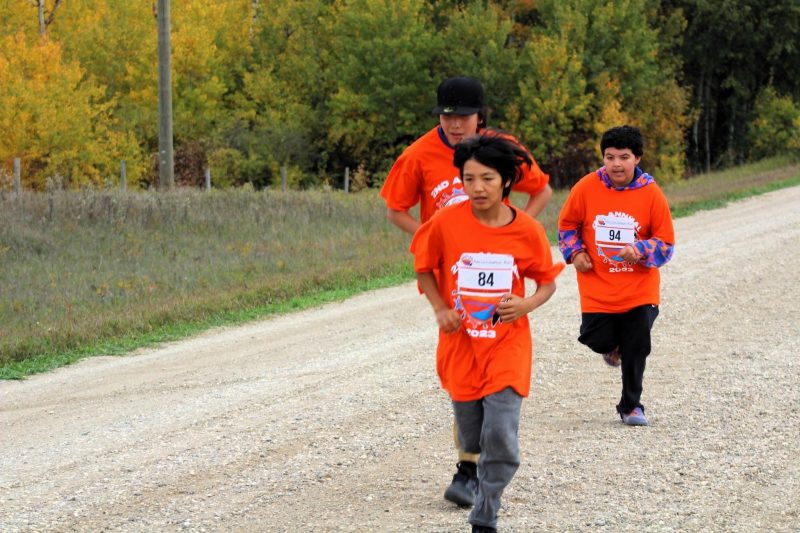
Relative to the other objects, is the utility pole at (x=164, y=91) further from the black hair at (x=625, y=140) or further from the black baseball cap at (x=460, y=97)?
the black baseball cap at (x=460, y=97)

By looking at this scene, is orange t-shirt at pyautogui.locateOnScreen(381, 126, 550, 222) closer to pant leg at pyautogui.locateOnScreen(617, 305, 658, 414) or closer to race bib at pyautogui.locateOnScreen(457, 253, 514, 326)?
race bib at pyautogui.locateOnScreen(457, 253, 514, 326)

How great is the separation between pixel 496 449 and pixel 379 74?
134ft

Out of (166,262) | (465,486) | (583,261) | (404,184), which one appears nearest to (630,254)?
(583,261)

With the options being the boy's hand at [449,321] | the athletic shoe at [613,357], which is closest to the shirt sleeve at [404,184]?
the boy's hand at [449,321]

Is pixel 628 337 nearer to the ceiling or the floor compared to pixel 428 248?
nearer to the floor

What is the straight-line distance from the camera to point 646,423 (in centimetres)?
788

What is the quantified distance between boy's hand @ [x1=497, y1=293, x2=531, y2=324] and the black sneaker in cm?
98

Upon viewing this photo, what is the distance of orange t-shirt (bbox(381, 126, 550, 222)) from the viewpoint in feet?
21.0

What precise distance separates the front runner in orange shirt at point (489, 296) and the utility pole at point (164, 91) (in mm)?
17540

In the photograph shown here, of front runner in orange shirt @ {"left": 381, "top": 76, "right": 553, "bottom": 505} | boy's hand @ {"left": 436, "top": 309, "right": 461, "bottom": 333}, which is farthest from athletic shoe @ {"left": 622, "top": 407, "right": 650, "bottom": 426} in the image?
boy's hand @ {"left": 436, "top": 309, "right": 461, "bottom": 333}

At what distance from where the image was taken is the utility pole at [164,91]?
22.4m

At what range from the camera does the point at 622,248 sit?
25.2 feet

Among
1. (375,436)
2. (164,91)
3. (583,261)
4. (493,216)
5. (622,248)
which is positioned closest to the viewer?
(493,216)

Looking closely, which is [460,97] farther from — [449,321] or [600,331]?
[600,331]
